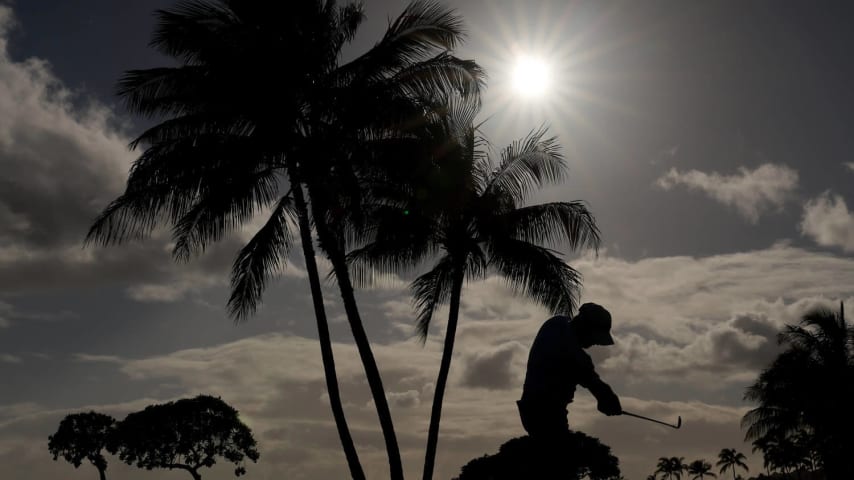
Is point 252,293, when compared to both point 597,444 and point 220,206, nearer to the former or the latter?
point 220,206

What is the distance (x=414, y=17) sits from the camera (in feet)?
58.4

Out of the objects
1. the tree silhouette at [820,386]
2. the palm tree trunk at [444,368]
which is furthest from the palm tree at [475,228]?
the tree silhouette at [820,386]

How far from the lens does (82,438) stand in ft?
183

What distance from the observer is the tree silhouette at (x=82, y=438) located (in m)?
55.8

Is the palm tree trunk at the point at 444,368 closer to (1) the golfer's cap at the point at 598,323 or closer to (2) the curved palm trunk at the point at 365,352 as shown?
(2) the curved palm trunk at the point at 365,352

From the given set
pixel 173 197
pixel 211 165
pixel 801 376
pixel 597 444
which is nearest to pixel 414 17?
pixel 211 165

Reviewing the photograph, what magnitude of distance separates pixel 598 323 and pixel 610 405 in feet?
1.95

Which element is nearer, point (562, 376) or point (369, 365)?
point (562, 376)

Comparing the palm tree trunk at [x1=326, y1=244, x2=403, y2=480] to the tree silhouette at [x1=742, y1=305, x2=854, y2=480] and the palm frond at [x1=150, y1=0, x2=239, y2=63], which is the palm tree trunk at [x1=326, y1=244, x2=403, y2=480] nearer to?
the palm frond at [x1=150, y1=0, x2=239, y2=63]

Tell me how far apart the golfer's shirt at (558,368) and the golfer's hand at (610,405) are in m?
0.10

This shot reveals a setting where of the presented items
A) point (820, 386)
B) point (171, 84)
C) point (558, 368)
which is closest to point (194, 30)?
point (171, 84)

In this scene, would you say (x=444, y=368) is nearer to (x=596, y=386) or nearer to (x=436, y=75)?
(x=436, y=75)

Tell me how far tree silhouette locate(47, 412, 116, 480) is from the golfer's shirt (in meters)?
55.9

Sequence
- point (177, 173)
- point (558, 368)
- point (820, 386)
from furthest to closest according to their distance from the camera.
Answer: point (820, 386) → point (177, 173) → point (558, 368)
